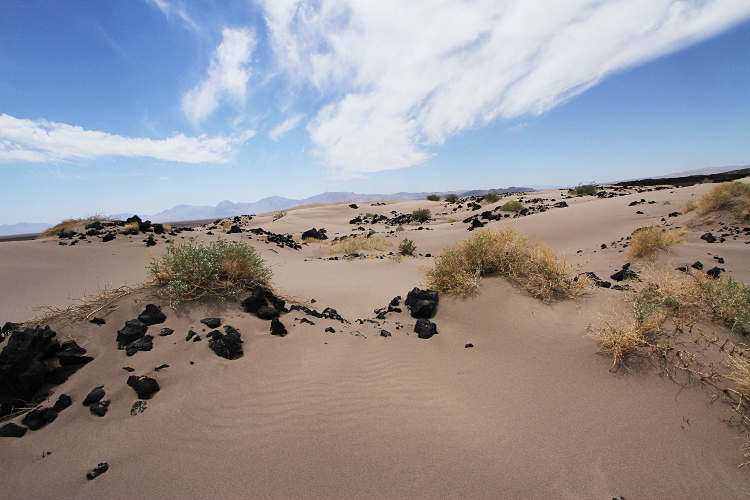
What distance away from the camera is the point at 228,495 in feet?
6.42

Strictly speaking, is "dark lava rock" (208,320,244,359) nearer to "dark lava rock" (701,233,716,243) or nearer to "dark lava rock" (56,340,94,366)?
"dark lava rock" (56,340,94,366)

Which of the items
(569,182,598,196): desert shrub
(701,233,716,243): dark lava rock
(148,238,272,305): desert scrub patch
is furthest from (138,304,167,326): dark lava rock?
(569,182,598,196): desert shrub

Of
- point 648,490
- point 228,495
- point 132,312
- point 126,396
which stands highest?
point 132,312

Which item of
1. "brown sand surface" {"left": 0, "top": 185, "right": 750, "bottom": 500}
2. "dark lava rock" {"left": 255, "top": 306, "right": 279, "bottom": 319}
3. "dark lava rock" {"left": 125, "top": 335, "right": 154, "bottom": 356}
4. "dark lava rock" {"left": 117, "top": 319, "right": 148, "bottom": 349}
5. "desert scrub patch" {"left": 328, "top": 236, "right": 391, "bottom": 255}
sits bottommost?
"desert scrub patch" {"left": 328, "top": 236, "right": 391, "bottom": 255}

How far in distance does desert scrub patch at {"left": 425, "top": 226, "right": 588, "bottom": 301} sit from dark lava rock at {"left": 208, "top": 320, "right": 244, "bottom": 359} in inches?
124

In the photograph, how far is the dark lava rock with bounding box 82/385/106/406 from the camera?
2588 millimetres

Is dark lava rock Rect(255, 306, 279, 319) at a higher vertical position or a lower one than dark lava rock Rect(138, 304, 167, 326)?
lower

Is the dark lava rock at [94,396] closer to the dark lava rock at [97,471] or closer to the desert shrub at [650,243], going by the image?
the dark lava rock at [97,471]

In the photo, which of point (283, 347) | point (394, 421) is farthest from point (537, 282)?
point (283, 347)

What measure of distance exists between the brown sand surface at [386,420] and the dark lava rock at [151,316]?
0.10m

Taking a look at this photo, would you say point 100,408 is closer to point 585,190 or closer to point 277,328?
point 277,328

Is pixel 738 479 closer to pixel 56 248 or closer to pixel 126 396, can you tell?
pixel 126 396

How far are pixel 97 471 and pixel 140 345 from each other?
1357mm

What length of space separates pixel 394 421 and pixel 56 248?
38.7 ft
